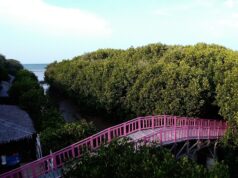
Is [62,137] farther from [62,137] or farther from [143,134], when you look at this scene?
[143,134]

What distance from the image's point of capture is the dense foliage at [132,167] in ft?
35.0

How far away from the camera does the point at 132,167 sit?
428 inches

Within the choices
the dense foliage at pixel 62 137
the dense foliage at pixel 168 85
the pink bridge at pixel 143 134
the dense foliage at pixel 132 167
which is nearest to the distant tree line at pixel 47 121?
the dense foliage at pixel 62 137

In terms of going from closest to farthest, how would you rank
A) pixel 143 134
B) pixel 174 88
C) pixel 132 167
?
pixel 132 167
pixel 143 134
pixel 174 88

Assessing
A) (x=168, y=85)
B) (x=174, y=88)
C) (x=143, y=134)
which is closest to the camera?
(x=143, y=134)

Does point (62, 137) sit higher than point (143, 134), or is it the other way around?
point (62, 137)

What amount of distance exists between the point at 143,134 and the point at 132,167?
397 inches

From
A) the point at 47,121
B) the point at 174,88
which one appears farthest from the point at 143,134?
the point at 47,121

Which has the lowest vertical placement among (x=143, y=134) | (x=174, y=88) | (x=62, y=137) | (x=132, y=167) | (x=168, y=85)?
(x=143, y=134)

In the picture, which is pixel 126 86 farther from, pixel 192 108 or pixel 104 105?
pixel 192 108

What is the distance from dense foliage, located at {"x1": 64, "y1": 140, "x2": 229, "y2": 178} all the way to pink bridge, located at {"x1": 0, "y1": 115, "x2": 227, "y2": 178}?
338 centimetres

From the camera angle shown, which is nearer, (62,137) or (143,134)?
(62,137)

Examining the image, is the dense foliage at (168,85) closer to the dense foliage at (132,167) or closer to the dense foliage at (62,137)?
the dense foliage at (62,137)

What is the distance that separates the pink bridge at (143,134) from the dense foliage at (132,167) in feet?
11.1
